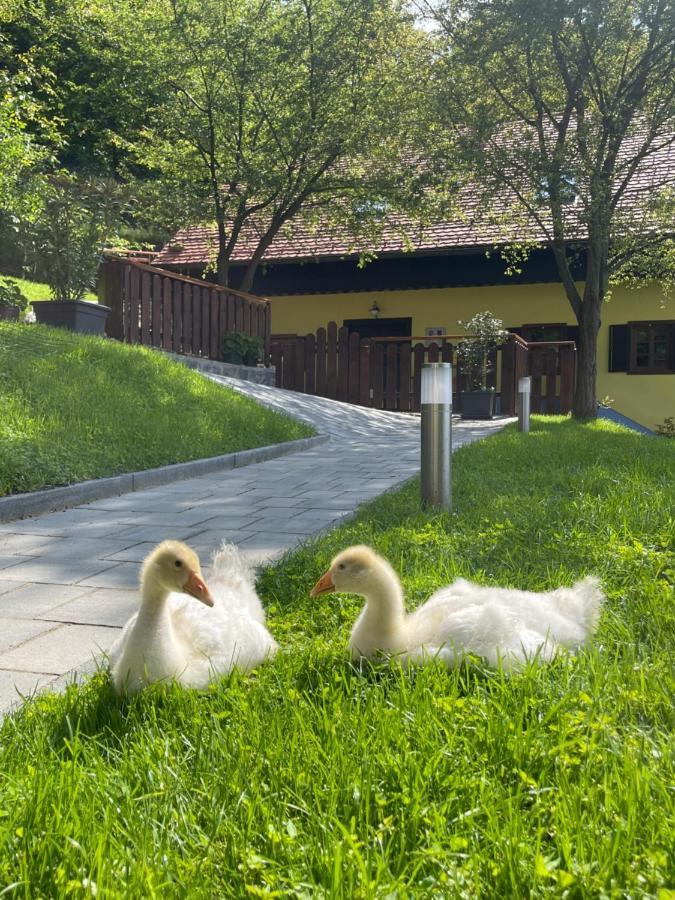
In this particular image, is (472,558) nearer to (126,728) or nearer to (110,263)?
(126,728)

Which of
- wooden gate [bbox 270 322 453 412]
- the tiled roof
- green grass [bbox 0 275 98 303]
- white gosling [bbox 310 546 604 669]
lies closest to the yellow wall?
the tiled roof

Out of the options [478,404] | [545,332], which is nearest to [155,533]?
[478,404]

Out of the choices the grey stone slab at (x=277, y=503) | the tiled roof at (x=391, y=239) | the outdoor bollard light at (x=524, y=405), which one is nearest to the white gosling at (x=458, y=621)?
the grey stone slab at (x=277, y=503)

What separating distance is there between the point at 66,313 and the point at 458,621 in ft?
40.9

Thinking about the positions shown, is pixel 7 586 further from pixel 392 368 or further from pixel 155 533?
pixel 392 368

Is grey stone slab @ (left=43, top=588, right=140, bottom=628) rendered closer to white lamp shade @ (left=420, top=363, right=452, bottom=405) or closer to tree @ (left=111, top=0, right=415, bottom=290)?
white lamp shade @ (left=420, top=363, right=452, bottom=405)

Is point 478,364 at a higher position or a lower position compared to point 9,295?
lower

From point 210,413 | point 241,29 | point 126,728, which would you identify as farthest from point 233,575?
point 241,29

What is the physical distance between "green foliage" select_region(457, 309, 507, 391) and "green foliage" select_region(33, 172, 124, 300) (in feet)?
26.3

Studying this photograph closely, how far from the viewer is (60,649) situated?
10.9 ft

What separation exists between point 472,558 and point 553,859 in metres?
2.50

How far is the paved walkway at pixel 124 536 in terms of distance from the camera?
3408mm

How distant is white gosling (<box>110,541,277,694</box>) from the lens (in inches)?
100

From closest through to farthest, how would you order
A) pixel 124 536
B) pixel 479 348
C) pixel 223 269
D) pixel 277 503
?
pixel 124 536, pixel 277 503, pixel 479 348, pixel 223 269
